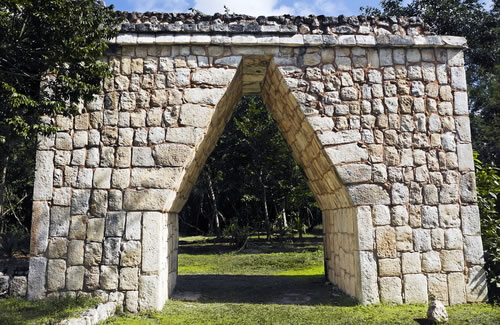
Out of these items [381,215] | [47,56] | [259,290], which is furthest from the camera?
[259,290]

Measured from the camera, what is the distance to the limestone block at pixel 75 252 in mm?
5074

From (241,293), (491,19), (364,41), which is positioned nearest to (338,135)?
(364,41)

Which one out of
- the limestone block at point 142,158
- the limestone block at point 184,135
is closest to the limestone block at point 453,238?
the limestone block at point 184,135

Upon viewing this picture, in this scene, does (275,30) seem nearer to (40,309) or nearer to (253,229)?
(40,309)

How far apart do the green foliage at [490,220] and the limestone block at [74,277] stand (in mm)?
5483

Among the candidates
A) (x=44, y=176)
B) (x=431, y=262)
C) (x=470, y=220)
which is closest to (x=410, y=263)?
(x=431, y=262)

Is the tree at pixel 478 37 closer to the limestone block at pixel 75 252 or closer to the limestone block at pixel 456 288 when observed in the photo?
the limestone block at pixel 456 288

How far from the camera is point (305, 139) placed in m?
5.89

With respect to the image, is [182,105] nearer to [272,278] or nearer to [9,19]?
[9,19]

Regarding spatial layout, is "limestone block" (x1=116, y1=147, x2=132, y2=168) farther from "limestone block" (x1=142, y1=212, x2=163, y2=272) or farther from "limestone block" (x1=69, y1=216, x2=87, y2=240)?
"limestone block" (x1=69, y1=216, x2=87, y2=240)

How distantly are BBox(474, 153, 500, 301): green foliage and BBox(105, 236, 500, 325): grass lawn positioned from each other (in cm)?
50

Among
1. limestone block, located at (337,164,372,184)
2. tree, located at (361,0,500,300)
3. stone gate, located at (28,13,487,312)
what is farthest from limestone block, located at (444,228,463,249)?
tree, located at (361,0,500,300)

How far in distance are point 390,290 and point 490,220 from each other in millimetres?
2000

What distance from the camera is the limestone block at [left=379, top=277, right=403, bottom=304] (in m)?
5.10
